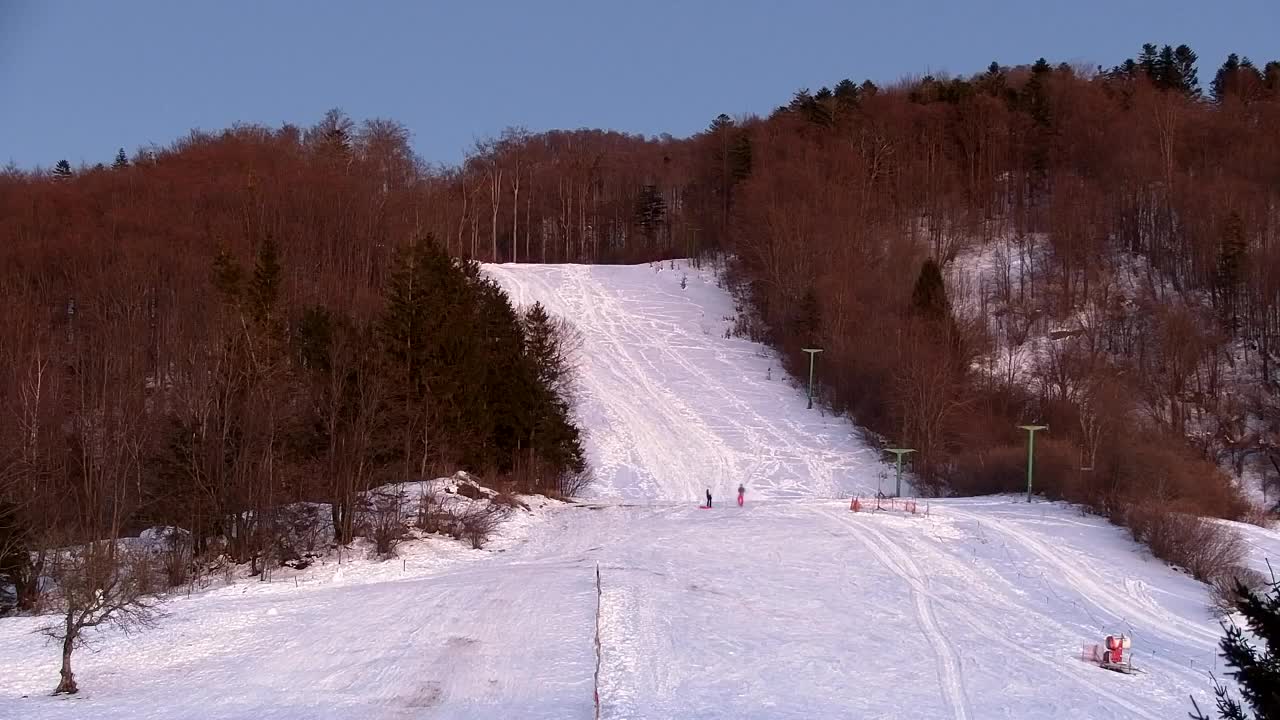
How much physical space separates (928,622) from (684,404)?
35.8m

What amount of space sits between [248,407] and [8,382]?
553 inches

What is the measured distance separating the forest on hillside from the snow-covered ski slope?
2368mm

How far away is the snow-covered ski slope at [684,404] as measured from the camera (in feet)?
149

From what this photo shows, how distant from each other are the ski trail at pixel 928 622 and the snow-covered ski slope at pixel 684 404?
1499 centimetres

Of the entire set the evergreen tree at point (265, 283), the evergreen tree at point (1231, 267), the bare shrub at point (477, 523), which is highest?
the evergreen tree at point (1231, 267)

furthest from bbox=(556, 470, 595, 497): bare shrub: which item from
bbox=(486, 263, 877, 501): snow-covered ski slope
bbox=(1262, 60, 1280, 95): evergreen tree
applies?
bbox=(1262, 60, 1280, 95): evergreen tree

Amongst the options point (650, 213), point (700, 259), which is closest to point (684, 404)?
point (700, 259)

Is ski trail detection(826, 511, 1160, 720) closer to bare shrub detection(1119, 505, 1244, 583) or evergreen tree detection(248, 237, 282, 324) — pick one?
bare shrub detection(1119, 505, 1244, 583)

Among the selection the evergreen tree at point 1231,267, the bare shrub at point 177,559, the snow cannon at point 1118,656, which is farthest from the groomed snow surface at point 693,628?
the evergreen tree at point 1231,267

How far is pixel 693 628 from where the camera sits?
61.7ft

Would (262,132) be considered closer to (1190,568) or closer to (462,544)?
(462,544)

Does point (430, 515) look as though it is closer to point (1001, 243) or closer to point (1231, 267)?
point (1231, 267)

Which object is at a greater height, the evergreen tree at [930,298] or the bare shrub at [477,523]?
the evergreen tree at [930,298]

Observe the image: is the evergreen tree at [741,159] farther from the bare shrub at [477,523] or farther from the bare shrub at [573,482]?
the bare shrub at [477,523]
